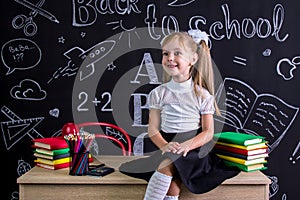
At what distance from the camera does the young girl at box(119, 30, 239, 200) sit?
176 cm

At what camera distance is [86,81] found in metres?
2.52

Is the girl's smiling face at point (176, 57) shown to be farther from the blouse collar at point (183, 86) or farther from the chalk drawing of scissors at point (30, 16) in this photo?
the chalk drawing of scissors at point (30, 16)

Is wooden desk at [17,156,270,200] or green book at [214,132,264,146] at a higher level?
green book at [214,132,264,146]

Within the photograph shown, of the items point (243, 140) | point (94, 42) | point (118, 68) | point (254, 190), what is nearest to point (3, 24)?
point (94, 42)

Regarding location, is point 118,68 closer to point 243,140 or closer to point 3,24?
point 3,24

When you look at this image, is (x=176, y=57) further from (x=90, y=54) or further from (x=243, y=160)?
(x=90, y=54)

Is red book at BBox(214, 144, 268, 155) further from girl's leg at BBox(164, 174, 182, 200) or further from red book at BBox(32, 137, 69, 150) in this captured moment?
red book at BBox(32, 137, 69, 150)

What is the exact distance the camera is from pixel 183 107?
193 cm

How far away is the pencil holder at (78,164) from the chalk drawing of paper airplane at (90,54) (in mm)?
742

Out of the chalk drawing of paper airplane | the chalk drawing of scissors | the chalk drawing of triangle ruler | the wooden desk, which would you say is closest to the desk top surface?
the wooden desk

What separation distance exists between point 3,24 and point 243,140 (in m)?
1.60

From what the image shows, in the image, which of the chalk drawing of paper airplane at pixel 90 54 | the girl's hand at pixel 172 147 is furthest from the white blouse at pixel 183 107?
the chalk drawing of paper airplane at pixel 90 54

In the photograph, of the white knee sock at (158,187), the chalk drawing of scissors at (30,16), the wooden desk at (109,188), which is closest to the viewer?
the white knee sock at (158,187)

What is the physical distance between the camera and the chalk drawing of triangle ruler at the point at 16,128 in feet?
8.22
